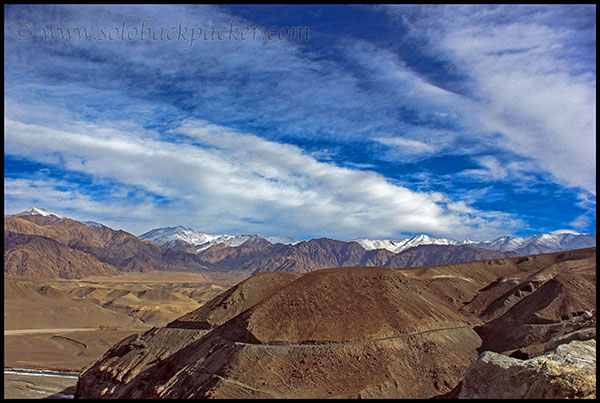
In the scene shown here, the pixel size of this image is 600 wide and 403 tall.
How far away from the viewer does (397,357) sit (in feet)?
131

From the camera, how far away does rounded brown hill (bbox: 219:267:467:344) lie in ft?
139

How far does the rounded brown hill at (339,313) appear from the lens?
4228 cm

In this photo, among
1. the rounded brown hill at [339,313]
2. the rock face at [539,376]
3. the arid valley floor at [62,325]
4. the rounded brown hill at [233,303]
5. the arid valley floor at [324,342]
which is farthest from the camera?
the arid valley floor at [62,325]

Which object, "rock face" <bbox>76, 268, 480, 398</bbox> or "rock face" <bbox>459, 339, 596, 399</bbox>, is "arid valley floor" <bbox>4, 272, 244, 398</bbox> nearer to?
"rock face" <bbox>76, 268, 480, 398</bbox>

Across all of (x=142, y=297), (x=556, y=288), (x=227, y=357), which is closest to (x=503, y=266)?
(x=556, y=288)

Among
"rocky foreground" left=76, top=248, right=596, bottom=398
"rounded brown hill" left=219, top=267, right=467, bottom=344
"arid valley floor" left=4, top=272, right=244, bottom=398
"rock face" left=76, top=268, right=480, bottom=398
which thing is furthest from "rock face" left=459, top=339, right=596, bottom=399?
"arid valley floor" left=4, top=272, right=244, bottom=398

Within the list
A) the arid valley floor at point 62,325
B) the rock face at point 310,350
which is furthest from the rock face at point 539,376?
the arid valley floor at point 62,325

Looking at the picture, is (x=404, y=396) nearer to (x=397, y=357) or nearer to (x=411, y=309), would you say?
(x=397, y=357)

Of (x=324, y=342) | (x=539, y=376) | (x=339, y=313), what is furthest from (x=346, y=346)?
(x=539, y=376)

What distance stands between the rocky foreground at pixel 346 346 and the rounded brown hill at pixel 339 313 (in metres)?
0.13

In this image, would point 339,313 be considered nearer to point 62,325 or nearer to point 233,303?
point 233,303

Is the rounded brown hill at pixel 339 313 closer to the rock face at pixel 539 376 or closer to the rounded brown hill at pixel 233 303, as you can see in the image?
the rounded brown hill at pixel 233 303

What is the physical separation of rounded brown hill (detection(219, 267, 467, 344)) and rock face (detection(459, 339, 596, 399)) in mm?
14273

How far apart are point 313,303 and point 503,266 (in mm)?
75036
